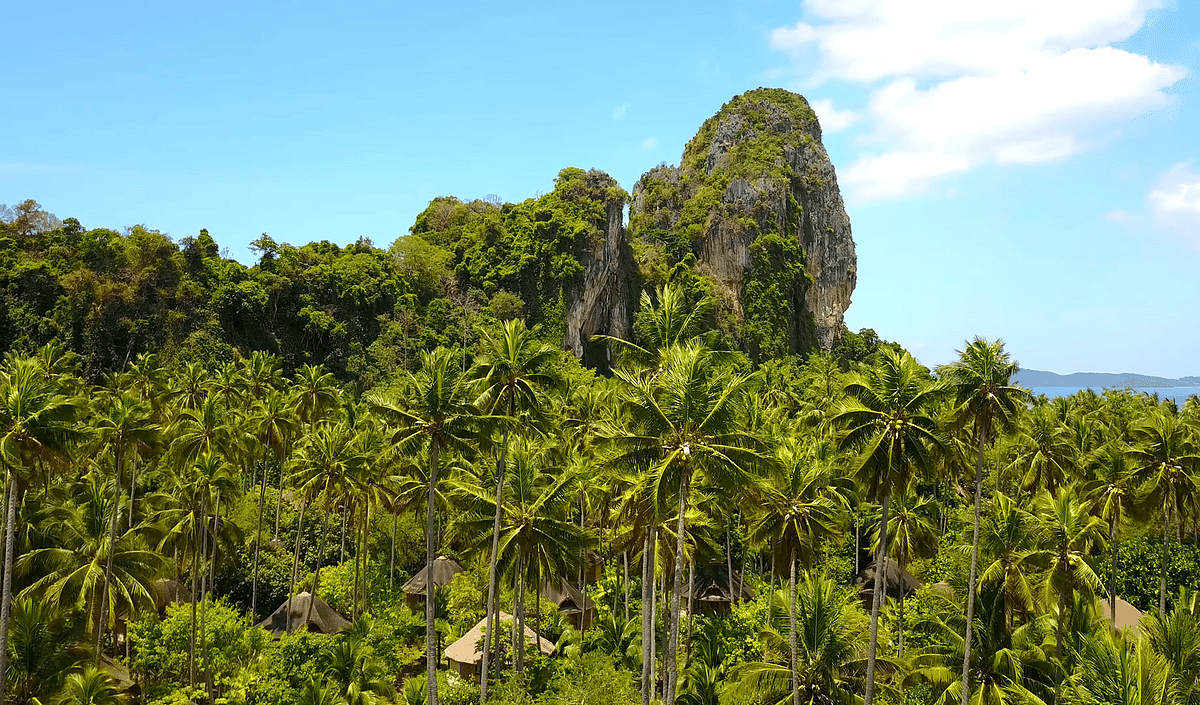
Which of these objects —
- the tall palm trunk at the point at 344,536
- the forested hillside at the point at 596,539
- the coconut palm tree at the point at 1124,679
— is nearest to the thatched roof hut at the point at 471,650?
the forested hillside at the point at 596,539

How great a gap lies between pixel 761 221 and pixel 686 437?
337 feet

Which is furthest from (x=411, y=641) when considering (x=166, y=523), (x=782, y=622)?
(x=782, y=622)

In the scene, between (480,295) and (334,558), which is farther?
(480,295)

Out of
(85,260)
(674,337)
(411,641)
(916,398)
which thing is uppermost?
(85,260)

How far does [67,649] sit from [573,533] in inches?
773

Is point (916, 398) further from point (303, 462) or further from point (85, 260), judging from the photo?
point (85, 260)

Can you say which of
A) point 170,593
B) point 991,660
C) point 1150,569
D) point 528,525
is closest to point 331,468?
point 528,525

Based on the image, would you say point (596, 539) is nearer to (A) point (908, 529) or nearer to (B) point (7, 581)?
(A) point (908, 529)

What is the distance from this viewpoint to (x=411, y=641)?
141ft

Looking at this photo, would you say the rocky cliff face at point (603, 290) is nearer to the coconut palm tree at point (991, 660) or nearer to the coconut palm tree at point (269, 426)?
the coconut palm tree at point (269, 426)

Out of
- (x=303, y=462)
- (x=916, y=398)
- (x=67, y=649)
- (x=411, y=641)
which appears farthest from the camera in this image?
(x=411, y=641)

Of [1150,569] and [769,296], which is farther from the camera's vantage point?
[769,296]

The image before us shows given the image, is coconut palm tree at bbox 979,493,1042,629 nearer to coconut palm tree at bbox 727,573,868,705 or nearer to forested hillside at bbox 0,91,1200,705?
forested hillside at bbox 0,91,1200,705

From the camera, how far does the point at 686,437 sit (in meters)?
23.1
